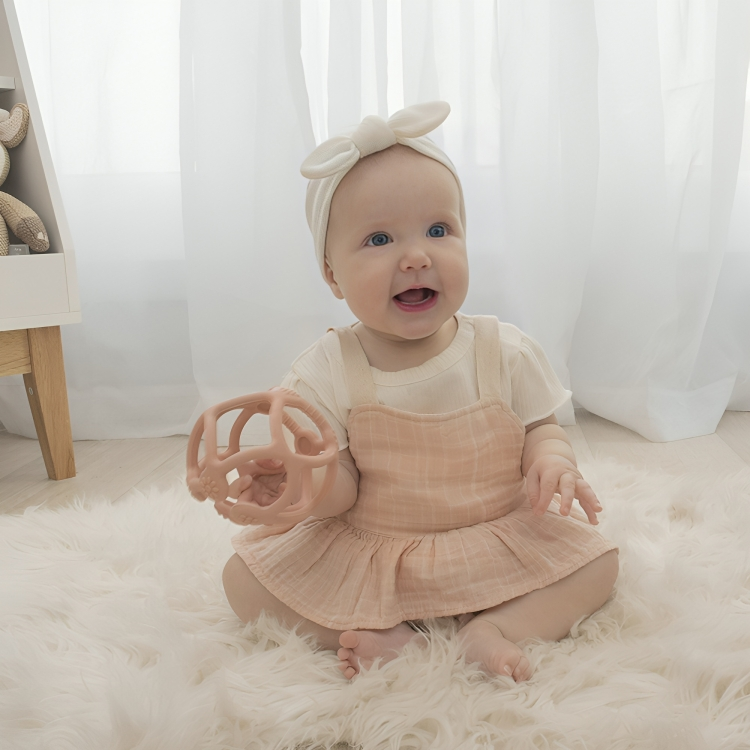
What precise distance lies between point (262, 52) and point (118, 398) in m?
0.83

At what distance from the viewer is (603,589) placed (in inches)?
32.4

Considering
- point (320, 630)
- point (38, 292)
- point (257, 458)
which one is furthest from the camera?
point (38, 292)

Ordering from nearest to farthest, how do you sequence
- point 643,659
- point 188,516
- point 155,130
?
1. point 643,659
2. point 188,516
3. point 155,130

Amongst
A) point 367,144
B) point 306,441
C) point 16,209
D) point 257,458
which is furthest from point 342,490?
point 16,209

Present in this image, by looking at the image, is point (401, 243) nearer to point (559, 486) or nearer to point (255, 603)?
point (559, 486)

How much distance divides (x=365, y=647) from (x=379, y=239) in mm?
414

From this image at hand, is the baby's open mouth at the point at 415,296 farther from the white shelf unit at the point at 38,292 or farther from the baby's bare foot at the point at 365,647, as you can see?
the white shelf unit at the point at 38,292

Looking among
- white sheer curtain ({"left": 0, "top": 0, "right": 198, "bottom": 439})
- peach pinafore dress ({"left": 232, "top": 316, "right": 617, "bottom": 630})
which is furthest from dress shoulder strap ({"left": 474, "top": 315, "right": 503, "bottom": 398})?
white sheer curtain ({"left": 0, "top": 0, "right": 198, "bottom": 439})

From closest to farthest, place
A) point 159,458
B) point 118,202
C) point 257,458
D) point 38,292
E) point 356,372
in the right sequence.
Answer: point 257,458 → point 356,372 → point 38,292 → point 159,458 → point 118,202

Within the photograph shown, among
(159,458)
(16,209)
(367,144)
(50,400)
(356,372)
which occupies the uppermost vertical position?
(367,144)

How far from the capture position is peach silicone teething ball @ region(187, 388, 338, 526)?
0.69 m

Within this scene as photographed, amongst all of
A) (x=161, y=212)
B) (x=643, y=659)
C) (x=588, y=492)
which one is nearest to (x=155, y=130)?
(x=161, y=212)

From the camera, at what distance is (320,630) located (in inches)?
30.9

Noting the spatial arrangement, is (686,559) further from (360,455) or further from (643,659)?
(360,455)
